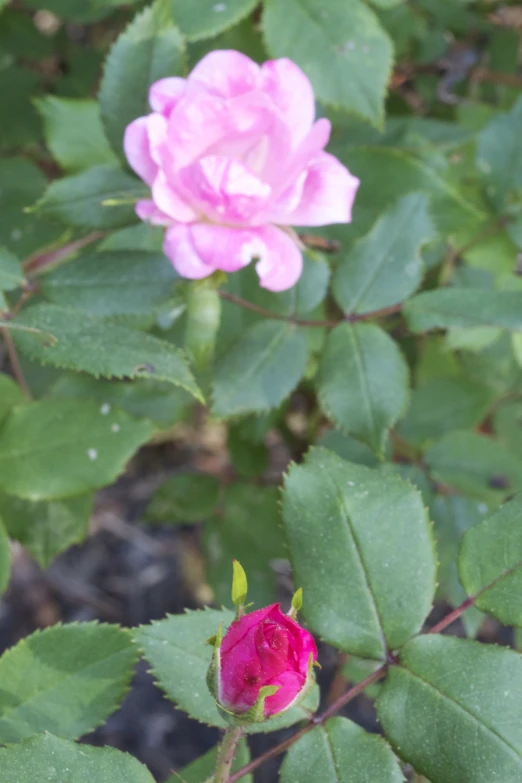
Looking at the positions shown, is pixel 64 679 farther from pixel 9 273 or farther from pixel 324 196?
pixel 324 196

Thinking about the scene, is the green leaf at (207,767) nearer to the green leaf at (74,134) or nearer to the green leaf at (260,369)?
the green leaf at (260,369)

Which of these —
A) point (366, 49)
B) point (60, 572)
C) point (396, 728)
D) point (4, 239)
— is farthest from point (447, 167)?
point (60, 572)

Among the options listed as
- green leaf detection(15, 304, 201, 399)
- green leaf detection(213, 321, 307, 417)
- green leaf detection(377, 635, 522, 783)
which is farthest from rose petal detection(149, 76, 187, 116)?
green leaf detection(377, 635, 522, 783)

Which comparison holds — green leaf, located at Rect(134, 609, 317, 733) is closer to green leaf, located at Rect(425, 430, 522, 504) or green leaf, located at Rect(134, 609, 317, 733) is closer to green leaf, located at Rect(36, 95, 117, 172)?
green leaf, located at Rect(425, 430, 522, 504)

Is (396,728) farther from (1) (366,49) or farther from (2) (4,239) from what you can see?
(2) (4,239)

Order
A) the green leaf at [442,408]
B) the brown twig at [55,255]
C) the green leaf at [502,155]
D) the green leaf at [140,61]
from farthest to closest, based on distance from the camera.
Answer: the green leaf at [442,408] → the green leaf at [502,155] → the brown twig at [55,255] → the green leaf at [140,61]

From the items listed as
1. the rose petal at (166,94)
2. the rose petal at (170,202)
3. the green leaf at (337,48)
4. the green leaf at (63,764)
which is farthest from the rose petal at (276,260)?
the green leaf at (63,764)

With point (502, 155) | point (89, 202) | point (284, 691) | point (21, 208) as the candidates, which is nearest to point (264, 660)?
point (284, 691)
